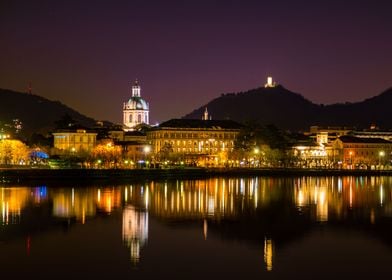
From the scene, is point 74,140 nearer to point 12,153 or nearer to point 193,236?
point 12,153

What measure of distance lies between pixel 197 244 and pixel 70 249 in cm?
485

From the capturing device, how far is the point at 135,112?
14775cm

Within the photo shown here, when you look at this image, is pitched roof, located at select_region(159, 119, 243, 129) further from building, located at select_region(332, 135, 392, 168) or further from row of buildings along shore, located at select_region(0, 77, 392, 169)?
building, located at select_region(332, 135, 392, 168)

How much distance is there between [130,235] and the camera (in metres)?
29.4

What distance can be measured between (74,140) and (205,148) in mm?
21268

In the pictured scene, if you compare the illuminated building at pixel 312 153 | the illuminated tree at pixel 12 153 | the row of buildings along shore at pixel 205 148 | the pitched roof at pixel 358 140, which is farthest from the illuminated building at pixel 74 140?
the pitched roof at pixel 358 140

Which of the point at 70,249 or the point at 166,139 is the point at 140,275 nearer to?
the point at 70,249

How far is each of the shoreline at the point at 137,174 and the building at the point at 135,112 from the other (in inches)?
2527

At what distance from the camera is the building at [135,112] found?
485ft

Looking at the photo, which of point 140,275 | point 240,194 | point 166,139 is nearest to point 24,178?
point 240,194

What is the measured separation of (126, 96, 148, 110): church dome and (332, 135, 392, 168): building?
4555 centimetres

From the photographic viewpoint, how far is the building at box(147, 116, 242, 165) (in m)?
110

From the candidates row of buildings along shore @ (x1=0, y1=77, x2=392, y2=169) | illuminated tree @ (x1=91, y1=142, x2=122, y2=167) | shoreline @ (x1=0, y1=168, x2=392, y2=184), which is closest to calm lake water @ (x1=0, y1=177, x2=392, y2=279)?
shoreline @ (x1=0, y1=168, x2=392, y2=184)

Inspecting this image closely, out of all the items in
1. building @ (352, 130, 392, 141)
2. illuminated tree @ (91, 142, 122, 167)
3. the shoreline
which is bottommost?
the shoreline
